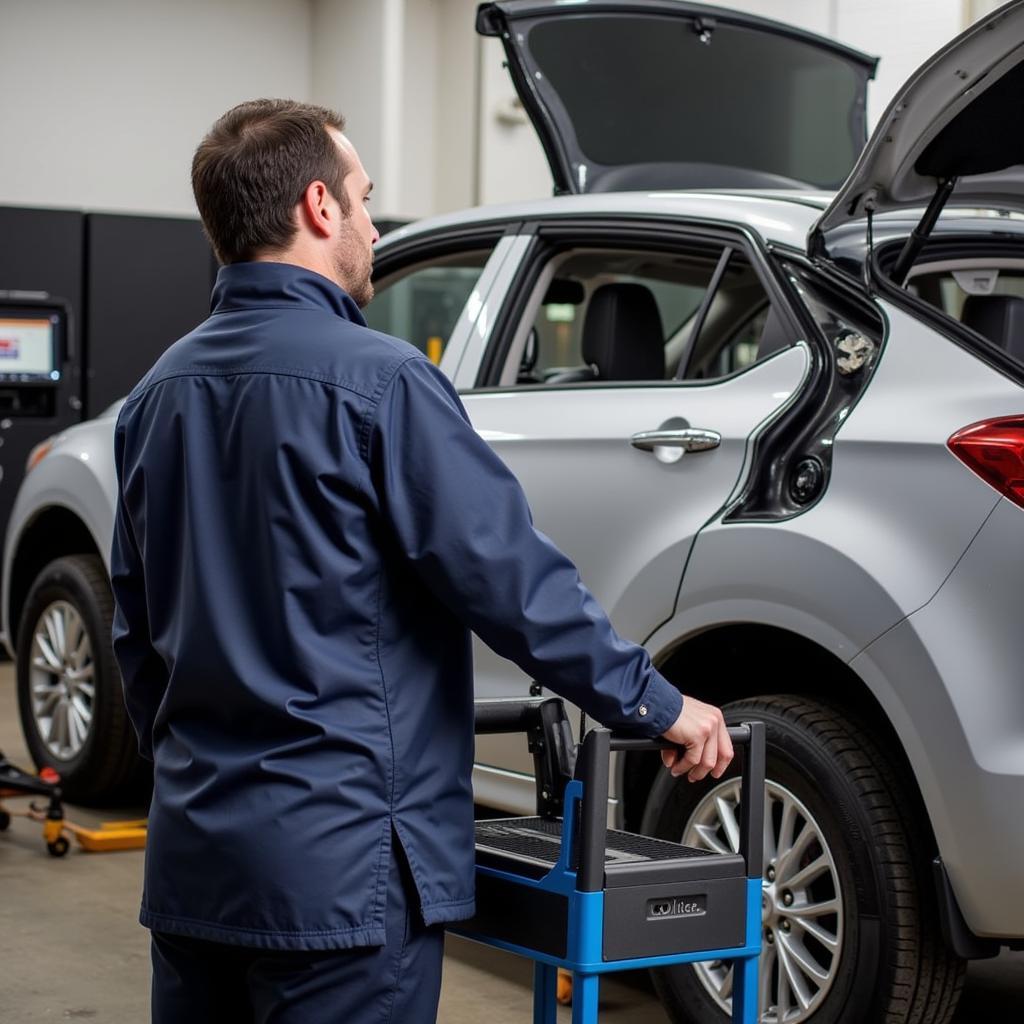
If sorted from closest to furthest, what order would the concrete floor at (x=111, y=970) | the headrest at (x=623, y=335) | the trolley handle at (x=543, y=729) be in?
1. the trolley handle at (x=543, y=729)
2. the concrete floor at (x=111, y=970)
3. the headrest at (x=623, y=335)

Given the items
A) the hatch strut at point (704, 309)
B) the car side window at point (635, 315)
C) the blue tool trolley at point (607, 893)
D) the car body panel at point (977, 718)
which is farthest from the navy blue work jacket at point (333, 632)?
the hatch strut at point (704, 309)

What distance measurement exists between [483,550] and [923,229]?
151cm

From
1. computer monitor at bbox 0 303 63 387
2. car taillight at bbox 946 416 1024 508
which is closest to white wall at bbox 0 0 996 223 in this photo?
computer monitor at bbox 0 303 63 387

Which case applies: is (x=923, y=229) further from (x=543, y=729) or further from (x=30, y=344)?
(x=30, y=344)

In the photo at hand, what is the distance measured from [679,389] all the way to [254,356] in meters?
1.57

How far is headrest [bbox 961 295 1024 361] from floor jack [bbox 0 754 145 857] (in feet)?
8.41

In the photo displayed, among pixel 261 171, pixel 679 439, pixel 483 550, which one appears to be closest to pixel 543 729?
pixel 483 550

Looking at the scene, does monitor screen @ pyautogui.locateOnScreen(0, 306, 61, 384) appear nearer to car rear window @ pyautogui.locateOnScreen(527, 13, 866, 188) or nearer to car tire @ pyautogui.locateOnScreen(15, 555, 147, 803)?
car tire @ pyautogui.locateOnScreen(15, 555, 147, 803)

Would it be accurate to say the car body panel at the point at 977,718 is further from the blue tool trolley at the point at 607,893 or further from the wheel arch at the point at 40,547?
the wheel arch at the point at 40,547

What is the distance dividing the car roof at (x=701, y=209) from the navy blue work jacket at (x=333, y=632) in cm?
160

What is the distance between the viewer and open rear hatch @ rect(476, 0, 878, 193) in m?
3.98

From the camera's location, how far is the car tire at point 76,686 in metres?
4.82

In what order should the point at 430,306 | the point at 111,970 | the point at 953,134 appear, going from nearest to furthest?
the point at 953,134, the point at 111,970, the point at 430,306

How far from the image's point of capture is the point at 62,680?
5035mm
